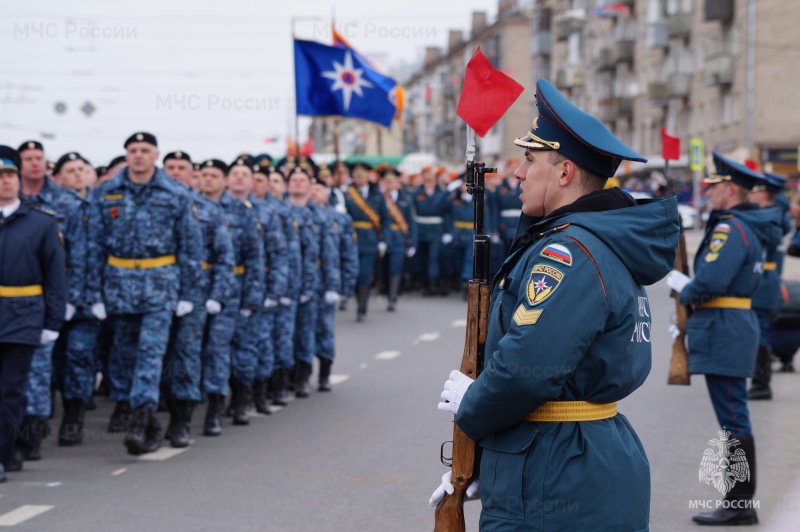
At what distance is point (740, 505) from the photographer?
6.95m

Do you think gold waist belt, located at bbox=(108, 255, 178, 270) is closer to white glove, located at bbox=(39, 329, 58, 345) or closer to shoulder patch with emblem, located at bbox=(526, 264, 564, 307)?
white glove, located at bbox=(39, 329, 58, 345)

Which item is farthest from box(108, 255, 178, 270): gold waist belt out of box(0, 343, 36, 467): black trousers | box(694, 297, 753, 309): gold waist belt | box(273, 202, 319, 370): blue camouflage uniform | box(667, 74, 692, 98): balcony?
box(667, 74, 692, 98): balcony

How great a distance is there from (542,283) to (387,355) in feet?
36.9

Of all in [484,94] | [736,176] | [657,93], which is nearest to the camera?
[484,94]

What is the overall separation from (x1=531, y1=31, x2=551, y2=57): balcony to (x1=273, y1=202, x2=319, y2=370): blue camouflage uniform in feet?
242

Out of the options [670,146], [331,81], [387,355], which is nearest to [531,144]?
[670,146]

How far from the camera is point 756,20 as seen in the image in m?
51.3

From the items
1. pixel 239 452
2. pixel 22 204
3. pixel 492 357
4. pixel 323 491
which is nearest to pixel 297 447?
pixel 239 452

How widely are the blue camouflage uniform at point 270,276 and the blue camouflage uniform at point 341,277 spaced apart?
1.37 m

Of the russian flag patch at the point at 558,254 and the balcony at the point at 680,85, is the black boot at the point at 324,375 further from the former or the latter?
the balcony at the point at 680,85

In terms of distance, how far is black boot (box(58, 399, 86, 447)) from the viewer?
30.0 feet

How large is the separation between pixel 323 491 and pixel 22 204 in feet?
9.23

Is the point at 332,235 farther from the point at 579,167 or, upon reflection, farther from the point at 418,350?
the point at 579,167

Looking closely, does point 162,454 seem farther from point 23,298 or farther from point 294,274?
point 294,274
